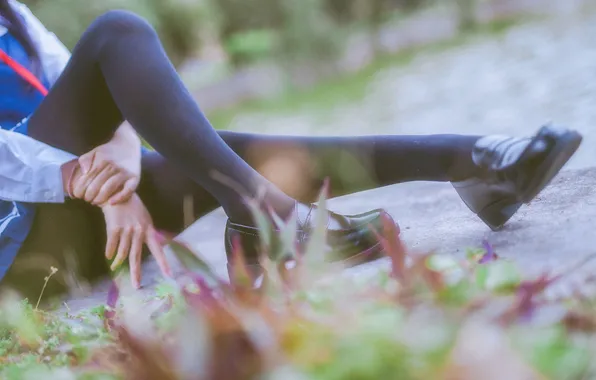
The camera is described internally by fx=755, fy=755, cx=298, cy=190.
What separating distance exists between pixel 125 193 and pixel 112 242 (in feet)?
0.31

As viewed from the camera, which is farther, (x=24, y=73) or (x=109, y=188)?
(x=24, y=73)

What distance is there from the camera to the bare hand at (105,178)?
1407mm

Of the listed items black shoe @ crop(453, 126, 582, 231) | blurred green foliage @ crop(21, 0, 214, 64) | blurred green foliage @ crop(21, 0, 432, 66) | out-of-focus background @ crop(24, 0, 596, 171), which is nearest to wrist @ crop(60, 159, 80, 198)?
black shoe @ crop(453, 126, 582, 231)

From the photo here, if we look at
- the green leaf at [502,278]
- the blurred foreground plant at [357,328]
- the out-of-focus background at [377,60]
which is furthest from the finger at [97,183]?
the out-of-focus background at [377,60]

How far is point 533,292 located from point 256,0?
22.1ft

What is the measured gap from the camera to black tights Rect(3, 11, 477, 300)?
134 centimetres

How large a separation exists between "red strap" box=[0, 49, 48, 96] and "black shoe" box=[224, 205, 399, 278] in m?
0.53

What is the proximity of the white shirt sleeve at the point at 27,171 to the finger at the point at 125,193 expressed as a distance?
4.2 inches

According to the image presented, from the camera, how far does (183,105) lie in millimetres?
1350

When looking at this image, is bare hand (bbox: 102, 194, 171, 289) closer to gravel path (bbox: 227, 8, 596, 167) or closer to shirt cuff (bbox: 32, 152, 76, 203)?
shirt cuff (bbox: 32, 152, 76, 203)

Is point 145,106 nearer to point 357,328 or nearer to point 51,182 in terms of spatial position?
point 51,182

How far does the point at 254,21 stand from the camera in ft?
24.3

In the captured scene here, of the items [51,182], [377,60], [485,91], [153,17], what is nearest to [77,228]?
[51,182]

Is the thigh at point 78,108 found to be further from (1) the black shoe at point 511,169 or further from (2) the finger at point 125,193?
(1) the black shoe at point 511,169
